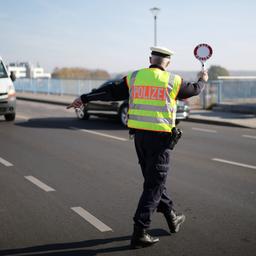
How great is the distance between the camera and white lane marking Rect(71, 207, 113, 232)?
5039mm

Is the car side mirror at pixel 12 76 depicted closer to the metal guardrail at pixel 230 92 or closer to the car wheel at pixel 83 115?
the car wheel at pixel 83 115

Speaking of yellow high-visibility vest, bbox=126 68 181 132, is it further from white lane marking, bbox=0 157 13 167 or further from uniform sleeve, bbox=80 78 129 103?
white lane marking, bbox=0 157 13 167

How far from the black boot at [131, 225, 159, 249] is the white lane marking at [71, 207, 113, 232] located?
0.58 metres

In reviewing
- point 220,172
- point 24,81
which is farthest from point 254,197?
point 24,81

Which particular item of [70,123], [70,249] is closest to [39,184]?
[70,249]

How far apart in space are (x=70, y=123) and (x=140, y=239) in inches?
458

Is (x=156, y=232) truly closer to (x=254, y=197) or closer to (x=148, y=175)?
(x=148, y=175)

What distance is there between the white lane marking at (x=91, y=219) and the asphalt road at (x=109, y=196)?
0.03ft

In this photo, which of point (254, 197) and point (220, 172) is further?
point (220, 172)

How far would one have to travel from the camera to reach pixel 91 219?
5.34 metres

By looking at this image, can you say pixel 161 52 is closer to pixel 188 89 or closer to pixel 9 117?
pixel 188 89

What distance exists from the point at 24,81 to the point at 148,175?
36087 mm

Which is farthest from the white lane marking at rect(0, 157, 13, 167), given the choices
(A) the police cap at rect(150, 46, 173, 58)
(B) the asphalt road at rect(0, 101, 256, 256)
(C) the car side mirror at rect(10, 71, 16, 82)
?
(C) the car side mirror at rect(10, 71, 16, 82)

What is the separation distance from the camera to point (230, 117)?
17.5m
